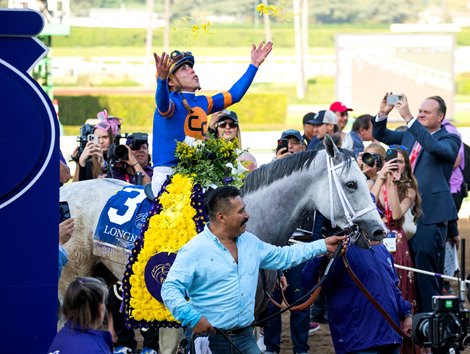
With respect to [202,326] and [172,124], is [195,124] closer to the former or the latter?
[172,124]

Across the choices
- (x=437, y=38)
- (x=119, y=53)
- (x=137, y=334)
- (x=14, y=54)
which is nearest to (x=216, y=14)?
(x=119, y=53)

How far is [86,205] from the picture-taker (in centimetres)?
842

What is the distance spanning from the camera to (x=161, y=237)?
284 inches

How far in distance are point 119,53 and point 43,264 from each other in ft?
166

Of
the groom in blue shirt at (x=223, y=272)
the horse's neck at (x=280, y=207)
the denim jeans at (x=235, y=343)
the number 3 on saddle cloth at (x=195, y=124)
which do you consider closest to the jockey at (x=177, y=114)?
the number 3 on saddle cloth at (x=195, y=124)

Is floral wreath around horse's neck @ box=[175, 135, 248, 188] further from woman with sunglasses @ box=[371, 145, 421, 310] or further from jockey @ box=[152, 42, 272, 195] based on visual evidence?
woman with sunglasses @ box=[371, 145, 421, 310]

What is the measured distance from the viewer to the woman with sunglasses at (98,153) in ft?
33.4

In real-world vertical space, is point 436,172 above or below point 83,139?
below

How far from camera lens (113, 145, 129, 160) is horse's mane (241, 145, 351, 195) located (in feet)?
9.36

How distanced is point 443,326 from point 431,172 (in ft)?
17.8

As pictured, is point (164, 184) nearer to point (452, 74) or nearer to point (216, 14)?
point (452, 74)

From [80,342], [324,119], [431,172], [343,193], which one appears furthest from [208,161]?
[324,119]

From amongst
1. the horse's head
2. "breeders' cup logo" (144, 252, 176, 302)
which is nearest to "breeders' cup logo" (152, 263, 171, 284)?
"breeders' cup logo" (144, 252, 176, 302)

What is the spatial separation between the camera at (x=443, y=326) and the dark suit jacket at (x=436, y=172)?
4.99m
